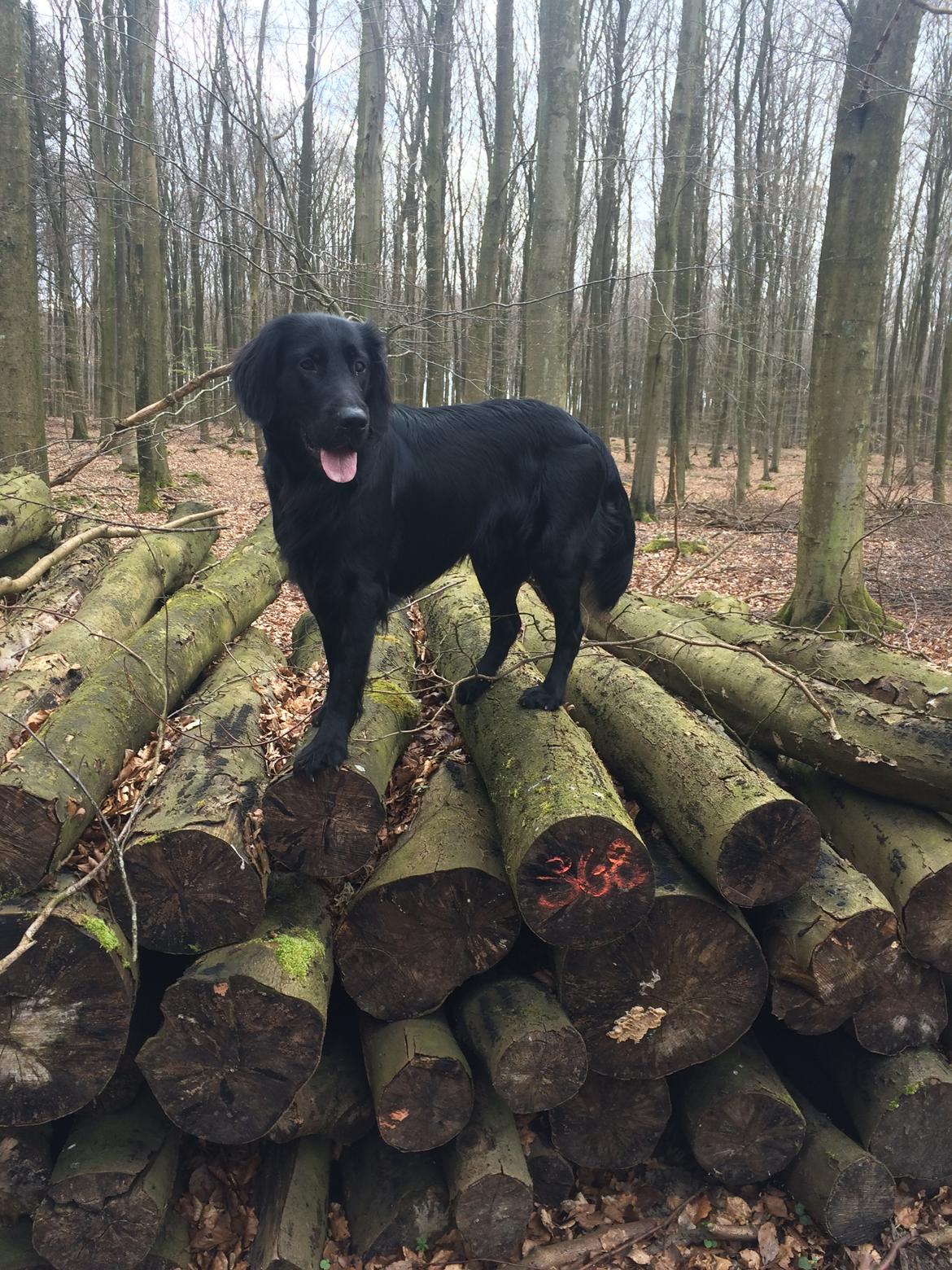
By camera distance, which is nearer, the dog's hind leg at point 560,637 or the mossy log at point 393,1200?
the mossy log at point 393,1200

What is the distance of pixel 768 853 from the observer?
3010mm

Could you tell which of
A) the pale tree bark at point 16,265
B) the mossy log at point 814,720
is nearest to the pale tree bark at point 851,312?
the mossy log at point 814,720

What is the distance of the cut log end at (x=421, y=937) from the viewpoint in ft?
9.97

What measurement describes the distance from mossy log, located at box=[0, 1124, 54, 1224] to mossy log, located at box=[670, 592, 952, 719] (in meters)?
3.89

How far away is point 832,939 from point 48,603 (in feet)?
18.1

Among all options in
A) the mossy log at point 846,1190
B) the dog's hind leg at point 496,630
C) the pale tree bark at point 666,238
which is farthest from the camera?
the pale tree bark at point 666,238

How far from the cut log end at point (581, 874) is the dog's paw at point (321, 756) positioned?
79 cm

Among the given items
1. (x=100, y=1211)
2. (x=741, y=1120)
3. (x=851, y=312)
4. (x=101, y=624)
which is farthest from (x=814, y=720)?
(x=101, y=624)

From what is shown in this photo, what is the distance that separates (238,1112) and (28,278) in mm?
8697

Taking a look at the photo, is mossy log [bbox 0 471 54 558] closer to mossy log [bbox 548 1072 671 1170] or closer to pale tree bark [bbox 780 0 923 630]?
mossy log [bbox 548 1072 671 1170]

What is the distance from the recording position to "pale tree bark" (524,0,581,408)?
8.95 metres

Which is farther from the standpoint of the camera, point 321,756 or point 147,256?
point 147,256

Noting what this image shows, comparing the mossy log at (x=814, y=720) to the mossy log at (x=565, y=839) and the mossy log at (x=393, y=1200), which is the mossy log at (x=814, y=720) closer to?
the mossy log at (x=565, y=839)

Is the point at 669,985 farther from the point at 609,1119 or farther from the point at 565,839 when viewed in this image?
the point at 565,839
